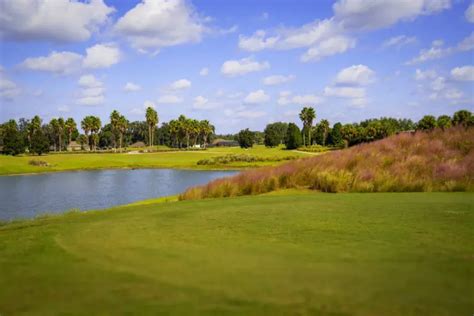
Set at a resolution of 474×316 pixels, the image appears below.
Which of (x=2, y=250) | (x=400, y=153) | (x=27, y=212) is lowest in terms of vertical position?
(x=27, y=212)

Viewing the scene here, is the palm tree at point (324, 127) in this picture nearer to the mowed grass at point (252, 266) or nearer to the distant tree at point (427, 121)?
the distant tree at point (427, 121)

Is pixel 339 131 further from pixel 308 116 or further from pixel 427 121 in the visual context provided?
pixel 427 121

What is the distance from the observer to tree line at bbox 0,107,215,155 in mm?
115812

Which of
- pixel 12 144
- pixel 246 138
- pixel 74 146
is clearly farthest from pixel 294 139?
pixel 74 146

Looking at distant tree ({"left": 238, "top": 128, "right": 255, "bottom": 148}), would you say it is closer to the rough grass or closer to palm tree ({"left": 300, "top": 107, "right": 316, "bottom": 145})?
palm tree ({"left": 300, "top": 107, "right": 316, "bottom": 145})

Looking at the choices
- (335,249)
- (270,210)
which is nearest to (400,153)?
(270,210)

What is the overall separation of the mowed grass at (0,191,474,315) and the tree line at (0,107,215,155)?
394 ft

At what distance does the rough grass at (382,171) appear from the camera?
1301 centimetres

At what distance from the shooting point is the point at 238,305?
3.39 m

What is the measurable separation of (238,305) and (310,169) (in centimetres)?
1240

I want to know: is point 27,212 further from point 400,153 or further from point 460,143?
point 460,143

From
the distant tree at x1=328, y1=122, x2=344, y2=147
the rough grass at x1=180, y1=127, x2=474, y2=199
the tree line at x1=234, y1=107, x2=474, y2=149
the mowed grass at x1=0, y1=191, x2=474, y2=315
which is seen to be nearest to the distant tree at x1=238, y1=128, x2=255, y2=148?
the tree line at x1=234, y1=107, x2=474, y2=149

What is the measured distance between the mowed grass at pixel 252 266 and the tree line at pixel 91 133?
394 feet

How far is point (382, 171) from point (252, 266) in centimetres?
1079
